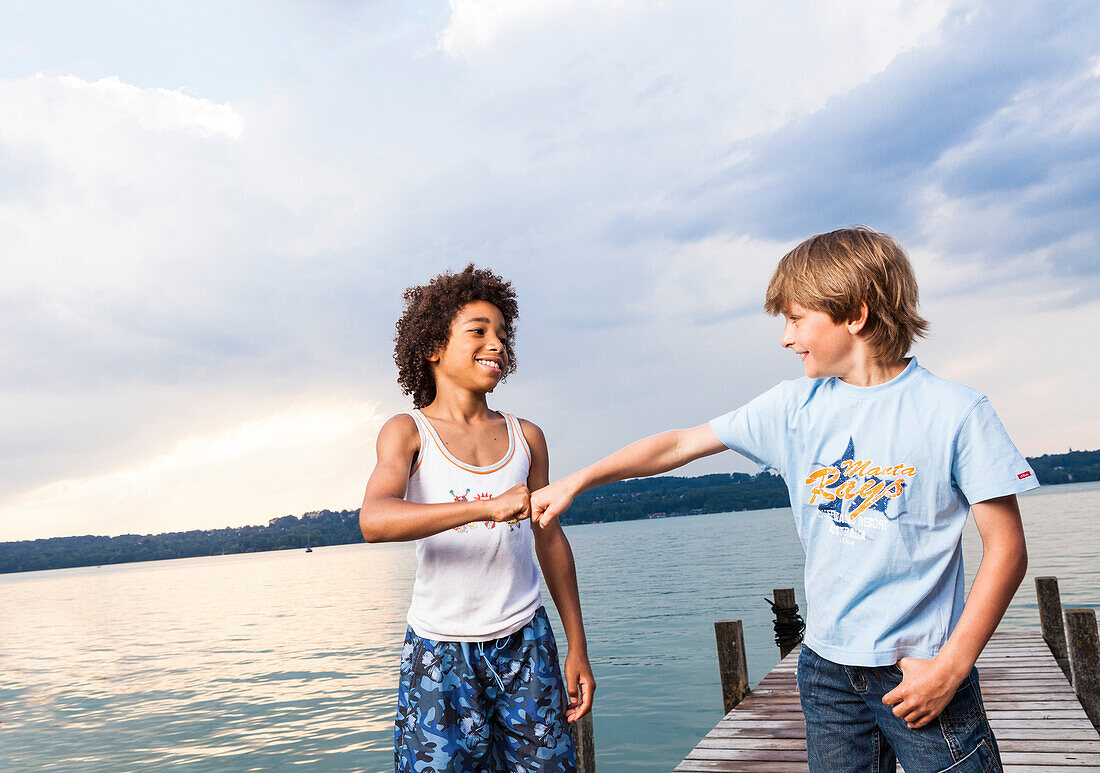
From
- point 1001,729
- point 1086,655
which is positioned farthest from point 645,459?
point 1086,655

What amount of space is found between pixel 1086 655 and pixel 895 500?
8.44m

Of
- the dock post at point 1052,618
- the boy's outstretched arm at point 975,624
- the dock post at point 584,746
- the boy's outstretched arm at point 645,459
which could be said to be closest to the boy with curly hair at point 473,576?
the boy's outstretched arm at point 645,459

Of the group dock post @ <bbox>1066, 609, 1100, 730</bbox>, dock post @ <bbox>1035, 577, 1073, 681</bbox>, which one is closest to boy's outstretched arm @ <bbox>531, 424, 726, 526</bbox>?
dock post @ <bbox>1066, 609, 1100, 730</bbox>

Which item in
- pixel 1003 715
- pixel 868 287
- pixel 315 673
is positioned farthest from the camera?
pixel 315 673

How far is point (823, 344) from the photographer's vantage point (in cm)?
212

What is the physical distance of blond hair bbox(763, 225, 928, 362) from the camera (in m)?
2.08

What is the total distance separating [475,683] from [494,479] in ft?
2.09

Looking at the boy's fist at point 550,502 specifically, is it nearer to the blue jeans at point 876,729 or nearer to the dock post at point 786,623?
the blue jeans at point 876,729

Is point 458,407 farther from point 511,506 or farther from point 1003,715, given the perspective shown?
point 1003,715

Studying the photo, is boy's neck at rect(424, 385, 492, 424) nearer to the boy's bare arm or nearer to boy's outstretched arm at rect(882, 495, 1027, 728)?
the boy's bare arm

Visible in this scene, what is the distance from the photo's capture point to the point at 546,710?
8.45 feet

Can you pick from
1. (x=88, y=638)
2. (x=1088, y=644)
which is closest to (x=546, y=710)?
(x=1088, y=644)

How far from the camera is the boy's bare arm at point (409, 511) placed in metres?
2.33

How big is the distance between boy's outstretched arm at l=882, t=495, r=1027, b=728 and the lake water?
1275 centimetres
